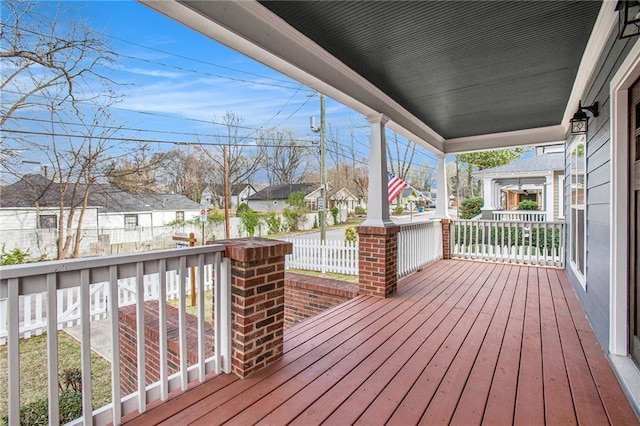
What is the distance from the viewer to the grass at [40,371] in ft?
10.6

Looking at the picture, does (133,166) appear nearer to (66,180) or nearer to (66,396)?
(66,180)

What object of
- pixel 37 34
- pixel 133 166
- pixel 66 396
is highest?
pixel 37 34

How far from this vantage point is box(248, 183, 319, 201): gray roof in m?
21.6

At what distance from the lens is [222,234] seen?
1477cm

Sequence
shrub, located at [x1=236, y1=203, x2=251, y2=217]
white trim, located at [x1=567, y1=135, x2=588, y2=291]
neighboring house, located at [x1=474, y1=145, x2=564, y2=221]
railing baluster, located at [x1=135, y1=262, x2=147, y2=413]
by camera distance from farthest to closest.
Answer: shrub, located at [x1=236, y1=203, x2=251, y2=217] → neighboring house, located at [x1=474, y1=145, x2=564, y2=221] → white trim, located at [x1=567, y1=135, x2=588, y2=291] → railing baluster, located at [x1=135, y1=262, x2=147, y2=413]

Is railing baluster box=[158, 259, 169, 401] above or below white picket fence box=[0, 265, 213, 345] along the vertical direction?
above

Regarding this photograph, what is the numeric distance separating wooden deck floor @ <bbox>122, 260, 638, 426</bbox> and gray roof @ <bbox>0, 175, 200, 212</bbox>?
618 centimetres

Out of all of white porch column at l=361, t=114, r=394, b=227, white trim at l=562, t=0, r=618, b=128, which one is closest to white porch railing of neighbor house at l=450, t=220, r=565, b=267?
white trim at l=562, t=0, r=618, b=128

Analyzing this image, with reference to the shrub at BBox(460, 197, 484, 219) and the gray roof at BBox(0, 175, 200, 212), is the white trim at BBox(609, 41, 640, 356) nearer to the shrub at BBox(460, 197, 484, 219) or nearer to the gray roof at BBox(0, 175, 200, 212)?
the gray roof at BBox(0, 175, 200, 212)

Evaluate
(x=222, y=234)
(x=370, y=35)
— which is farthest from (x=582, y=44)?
(x=222, y=234)

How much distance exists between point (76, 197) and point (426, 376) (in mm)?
8304

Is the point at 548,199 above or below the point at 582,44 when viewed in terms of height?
below

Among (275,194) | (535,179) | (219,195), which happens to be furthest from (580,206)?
(275,194)

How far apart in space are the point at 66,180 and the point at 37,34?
3.16 meters
